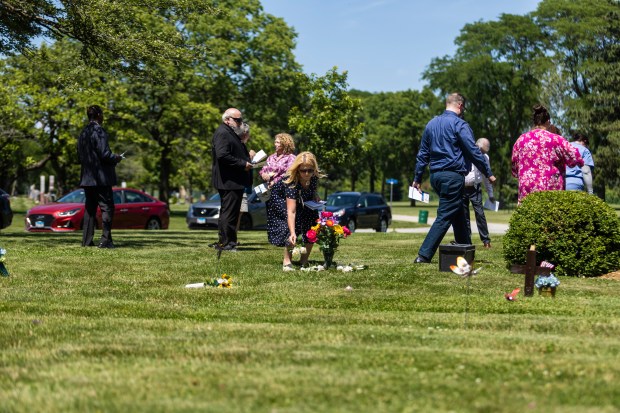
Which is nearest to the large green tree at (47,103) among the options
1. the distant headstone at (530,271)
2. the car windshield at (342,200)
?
the car windshield at (342,200)

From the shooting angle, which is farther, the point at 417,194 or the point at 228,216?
the point at 228,216

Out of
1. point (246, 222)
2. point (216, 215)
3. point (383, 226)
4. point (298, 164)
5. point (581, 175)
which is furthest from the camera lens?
point (383, 226)

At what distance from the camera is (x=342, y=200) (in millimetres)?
30484

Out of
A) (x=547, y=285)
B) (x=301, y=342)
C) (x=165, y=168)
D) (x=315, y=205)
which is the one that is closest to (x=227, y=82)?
(x=165, y=168)

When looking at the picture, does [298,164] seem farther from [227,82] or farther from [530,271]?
[227,82]

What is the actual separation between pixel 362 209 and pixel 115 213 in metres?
8.32

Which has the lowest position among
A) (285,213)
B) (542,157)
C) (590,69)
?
(285,213)

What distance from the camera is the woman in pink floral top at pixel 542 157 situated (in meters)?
11.5

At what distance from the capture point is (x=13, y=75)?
4406cm

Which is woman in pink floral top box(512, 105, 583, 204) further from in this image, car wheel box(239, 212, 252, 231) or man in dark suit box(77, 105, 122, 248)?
car wheel box(239, 212, 252, 231)

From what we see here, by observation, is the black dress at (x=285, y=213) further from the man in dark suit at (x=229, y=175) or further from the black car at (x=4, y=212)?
the black car at (x=4, y=212)

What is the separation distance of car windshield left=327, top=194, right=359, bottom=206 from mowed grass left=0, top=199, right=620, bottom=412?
19506 mm

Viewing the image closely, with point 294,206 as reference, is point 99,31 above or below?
above

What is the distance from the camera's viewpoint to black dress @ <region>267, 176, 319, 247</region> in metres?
10.8
